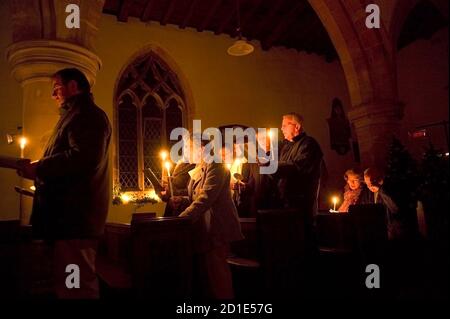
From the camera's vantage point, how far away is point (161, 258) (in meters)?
2.82

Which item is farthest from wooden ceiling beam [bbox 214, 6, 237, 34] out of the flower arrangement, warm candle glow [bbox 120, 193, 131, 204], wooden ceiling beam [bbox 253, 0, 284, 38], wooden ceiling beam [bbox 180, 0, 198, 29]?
warm candle glow [bbox 120, 193, 131, 204]

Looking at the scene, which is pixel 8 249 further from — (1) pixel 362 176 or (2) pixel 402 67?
(2) pixel 402 67

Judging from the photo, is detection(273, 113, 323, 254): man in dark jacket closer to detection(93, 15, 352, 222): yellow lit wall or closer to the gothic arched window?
detection(93, 15, 352, 222): yellow lit wall

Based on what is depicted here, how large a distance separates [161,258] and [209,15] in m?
6.97

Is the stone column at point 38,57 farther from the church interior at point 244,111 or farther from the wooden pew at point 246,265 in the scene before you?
the wooden pew at point 246,265

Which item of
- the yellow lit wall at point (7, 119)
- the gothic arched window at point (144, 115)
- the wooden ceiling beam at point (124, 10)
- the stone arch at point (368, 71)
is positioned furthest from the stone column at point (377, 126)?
the yellow lit wall at point (7, 119)

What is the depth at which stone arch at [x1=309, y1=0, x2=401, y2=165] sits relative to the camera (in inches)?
237

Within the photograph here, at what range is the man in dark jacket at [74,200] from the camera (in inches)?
82.0

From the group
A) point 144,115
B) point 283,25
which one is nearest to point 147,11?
point 144,115

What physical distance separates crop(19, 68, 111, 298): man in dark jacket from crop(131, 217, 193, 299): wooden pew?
1.97 feet

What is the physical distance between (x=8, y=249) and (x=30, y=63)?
6.43 ft

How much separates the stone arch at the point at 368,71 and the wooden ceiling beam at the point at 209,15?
8.34 feet

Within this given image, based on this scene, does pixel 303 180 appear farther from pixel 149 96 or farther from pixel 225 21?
pixel 225 21
